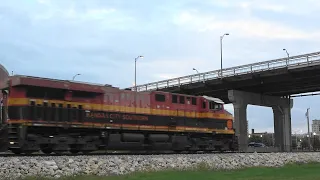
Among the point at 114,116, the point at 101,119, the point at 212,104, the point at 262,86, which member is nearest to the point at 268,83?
the point at 262,86

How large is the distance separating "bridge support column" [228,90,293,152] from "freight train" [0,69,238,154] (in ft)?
77.0

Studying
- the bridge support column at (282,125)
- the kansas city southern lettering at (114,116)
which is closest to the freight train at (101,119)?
the kansas city southern lettering at (114,116)

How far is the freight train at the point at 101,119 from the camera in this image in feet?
70.4

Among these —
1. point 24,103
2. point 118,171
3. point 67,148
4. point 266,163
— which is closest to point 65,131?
point 67,148

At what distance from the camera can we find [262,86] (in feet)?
188

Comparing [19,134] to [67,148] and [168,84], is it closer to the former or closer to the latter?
[67,148]

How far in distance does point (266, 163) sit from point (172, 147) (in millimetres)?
7441

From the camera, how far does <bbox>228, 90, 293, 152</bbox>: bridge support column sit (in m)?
57.2

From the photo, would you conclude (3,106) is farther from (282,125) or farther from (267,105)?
(282,125)

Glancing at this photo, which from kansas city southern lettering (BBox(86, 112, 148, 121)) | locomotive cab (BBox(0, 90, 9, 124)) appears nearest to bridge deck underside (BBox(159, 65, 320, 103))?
kansas city southern lettering (BBox(86, 112, 148, 121))

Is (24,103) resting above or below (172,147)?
above

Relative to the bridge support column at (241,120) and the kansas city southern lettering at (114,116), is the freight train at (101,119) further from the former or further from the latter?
the bridge support column at (241,120)

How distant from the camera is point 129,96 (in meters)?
27.6

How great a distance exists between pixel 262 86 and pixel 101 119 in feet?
122
